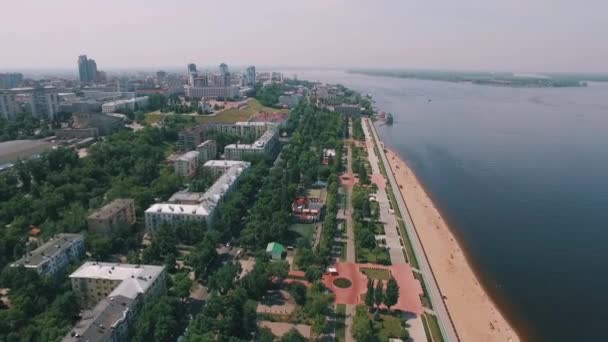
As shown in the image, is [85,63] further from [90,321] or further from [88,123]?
[90,321]

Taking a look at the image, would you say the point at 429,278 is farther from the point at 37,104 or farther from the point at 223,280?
the point at 37,104

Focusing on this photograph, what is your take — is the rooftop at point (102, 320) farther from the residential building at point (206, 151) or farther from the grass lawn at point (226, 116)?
the grass lawn at point (226, 116)

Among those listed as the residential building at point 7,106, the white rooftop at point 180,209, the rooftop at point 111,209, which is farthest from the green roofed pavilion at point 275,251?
the residential building at point 7,106

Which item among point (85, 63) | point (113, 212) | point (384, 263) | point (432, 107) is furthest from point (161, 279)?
point (85, 63)

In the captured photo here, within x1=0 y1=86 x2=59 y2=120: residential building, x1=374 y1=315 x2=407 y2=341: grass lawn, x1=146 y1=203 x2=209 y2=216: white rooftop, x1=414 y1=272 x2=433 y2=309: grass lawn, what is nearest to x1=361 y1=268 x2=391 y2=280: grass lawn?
x1=414 y1=272 x2=433 y2=309: grass lawn

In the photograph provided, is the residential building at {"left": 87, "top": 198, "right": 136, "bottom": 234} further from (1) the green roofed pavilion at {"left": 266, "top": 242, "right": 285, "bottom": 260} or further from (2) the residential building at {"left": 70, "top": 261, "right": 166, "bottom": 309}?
(1) the green roofed pavilion at {"left": 266, "top": 242, "right": 285, "bottom": 260}

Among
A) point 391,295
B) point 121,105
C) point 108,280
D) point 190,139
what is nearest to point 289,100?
point 121,105
